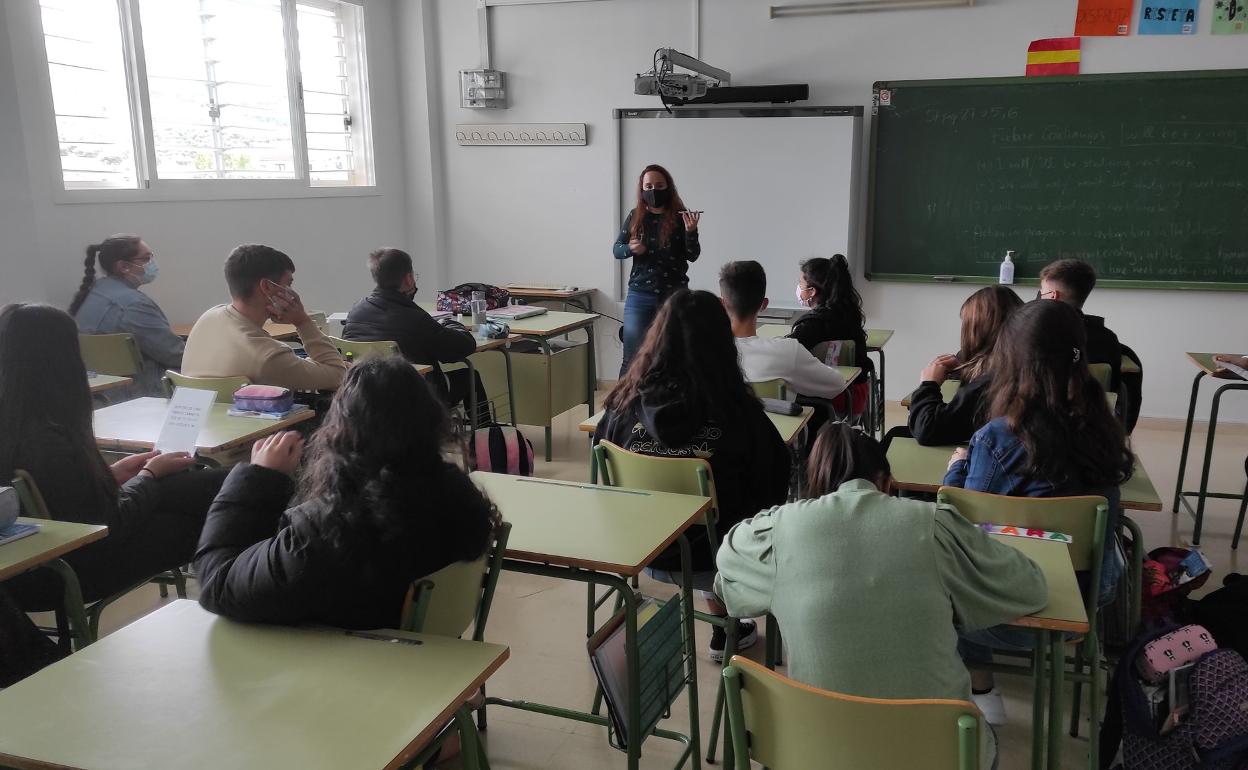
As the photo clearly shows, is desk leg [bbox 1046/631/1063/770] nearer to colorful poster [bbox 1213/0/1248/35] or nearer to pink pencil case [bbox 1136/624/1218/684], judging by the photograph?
pink pencil case [bbox 1136/624/1218/684]

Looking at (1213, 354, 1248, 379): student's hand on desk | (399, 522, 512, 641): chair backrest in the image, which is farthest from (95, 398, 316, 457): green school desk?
(1213, 354, 1248, 379): student's hand on desk

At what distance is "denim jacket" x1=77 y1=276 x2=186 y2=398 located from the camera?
4.19m

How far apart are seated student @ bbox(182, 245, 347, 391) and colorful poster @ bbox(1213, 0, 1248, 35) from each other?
199 inches

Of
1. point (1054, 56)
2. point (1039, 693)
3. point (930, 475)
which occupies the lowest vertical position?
point (1039, 693)

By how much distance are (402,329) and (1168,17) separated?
14.8 feet

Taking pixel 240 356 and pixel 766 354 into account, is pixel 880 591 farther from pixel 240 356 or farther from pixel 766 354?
pixel 240 356

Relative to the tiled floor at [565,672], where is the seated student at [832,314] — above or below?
above

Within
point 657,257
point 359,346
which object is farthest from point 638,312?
point 359,346

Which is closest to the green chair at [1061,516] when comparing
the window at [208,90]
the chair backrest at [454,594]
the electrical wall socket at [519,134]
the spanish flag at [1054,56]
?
the chair backrest at [454,594]

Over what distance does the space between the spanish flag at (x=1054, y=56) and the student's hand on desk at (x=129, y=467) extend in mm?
5084

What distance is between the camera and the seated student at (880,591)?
1.43 meters

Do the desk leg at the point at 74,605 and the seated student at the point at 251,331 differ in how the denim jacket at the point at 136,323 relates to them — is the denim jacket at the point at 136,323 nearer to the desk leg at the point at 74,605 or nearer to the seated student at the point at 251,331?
the seated student at the point at 251,331

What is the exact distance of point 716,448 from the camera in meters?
2.44

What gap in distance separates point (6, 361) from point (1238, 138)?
587 centimetres
